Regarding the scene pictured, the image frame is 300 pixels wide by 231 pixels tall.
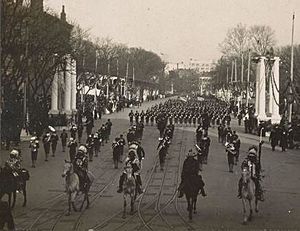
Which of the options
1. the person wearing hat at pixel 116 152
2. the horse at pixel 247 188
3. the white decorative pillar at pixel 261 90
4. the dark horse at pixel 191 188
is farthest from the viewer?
the white decorative pillar at pixel 261 90

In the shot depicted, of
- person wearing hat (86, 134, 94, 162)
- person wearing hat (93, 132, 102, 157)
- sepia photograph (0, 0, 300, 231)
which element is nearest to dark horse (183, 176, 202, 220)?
sepia photograph (0, 0, 300, 231)

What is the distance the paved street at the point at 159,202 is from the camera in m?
15.6

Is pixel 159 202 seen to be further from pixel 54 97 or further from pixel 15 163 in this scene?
pixel 54 97

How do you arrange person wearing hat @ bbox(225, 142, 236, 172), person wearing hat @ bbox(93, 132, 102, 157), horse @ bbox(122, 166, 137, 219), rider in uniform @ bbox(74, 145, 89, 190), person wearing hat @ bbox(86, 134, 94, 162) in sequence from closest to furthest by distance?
horse @ bbox(122, 166, 137, 219) → rider in uniform @ bbox(74, 145, 89, 190) → person wearing hat @ bbox(225, 142, 236, 172) → person wearing hat @ bbox(86, 134, 94, 162) → person wearing hat @ bbox(93, 132, 102, 157)

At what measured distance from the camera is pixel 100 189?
69.5 ft

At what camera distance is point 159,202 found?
1891 centimetres

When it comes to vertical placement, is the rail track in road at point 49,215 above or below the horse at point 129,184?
below

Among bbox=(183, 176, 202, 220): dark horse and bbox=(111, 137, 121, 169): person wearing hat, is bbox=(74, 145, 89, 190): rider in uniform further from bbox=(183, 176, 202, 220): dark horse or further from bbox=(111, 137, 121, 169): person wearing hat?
bbox=(111, 137, 121, 169): person wearing hat

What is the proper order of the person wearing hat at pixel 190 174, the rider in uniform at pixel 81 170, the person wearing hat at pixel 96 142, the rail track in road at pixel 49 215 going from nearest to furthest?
the rail track in road at pixel 49 215 < the person wearing hat at pixel 190 174 < the rider in uniform at pixel 81 170 < the person wearing hat at pixel 96 142

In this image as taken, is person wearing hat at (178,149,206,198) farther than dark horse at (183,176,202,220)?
Yes

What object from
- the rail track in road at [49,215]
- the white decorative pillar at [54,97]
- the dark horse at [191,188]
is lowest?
the rail track in road at [49,215]

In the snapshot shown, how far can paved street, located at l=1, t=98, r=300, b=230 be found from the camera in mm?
15586

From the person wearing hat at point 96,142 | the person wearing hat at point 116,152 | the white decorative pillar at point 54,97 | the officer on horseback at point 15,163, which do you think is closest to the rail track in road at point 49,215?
the officer on horseback at point 15,163

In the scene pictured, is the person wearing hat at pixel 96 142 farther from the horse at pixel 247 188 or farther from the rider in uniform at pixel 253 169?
the horse at pixel 247 188
